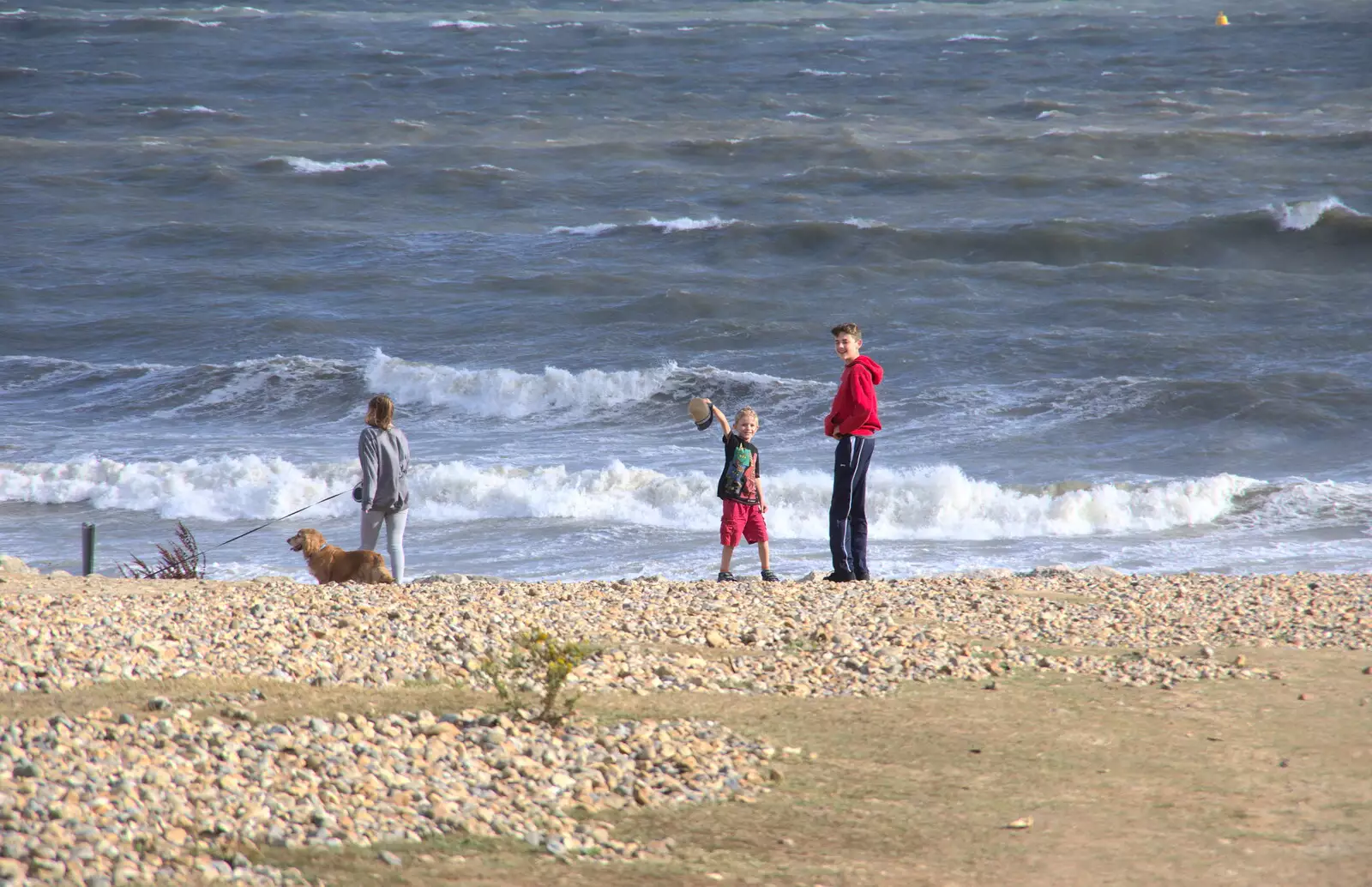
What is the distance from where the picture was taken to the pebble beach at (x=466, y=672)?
4.09 m

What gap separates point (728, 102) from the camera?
43125 mm

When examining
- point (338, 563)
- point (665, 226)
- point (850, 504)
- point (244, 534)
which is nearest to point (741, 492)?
point (850, 504)

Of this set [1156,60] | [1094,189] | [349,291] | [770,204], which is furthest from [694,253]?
[1156,60]

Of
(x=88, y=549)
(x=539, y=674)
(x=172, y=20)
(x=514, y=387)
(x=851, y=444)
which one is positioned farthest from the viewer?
(x=172, y=20)

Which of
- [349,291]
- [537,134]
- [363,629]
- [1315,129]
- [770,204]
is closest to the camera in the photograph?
[363,629]

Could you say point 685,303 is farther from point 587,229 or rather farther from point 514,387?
point 587,229

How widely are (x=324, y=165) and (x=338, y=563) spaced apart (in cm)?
2783

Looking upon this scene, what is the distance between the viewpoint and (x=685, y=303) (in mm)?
22469

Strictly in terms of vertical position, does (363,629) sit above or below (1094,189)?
below

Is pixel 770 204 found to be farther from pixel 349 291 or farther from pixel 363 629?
pixel 363 629

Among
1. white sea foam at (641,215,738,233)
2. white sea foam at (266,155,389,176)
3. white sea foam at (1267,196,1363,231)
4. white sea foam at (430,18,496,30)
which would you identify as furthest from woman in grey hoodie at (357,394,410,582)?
white sea foam at (430,18,496,30)

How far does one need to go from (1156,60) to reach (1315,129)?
1521 cm

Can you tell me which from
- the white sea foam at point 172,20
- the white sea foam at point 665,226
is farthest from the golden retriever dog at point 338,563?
the white sea foam at point 172,20

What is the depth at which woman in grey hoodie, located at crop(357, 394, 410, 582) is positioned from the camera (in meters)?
8.65
